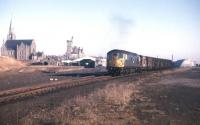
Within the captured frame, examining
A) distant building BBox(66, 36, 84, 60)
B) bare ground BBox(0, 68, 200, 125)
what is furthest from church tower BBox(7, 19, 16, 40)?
bare ground BBox(0, 68, 200, 125)

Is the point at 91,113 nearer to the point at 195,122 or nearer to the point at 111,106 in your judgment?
the point at 111,106

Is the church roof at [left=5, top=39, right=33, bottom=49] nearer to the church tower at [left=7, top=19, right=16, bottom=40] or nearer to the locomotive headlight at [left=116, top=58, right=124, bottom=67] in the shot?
the church tower at [left=7, top=19, right=16, bottom=40]

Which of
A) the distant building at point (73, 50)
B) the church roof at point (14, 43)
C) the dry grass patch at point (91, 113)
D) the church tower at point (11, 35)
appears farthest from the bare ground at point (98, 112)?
the church tower at point (11, 35)

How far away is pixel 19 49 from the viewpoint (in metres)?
125

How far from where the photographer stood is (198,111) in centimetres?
1346

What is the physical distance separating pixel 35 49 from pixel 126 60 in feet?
331

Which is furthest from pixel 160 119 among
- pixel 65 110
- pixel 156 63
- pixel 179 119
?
pixel 156 63

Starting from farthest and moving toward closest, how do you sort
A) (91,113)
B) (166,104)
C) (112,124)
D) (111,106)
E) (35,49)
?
(35,49)
(166,104)
(111,106)
(91,113)
(112,124)

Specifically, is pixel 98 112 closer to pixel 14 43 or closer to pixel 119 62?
pixel 119 62

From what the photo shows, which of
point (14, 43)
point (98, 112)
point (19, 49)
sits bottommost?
point (98, 112)

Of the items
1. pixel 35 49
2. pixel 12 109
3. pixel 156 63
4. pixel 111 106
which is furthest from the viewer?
pixel 35 49

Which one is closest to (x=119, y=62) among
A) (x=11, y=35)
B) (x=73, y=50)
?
(x=73, y=50)

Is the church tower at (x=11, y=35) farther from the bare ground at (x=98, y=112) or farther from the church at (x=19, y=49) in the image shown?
the bare ground at (x=98, y=112)

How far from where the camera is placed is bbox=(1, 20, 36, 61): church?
123625mm
